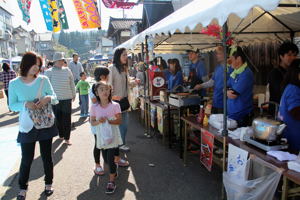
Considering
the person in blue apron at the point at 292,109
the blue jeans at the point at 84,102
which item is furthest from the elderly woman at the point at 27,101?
the blue jeans at the point at 84,102

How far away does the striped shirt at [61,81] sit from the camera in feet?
17.0

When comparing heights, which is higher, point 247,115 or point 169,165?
point 247,115

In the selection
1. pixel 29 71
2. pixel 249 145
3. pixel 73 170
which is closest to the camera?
pixel 249 145

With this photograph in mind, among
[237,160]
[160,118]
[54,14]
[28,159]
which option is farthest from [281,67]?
[54,14]

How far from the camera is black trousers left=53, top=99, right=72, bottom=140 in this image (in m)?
5.43

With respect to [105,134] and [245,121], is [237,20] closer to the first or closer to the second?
[245,121]

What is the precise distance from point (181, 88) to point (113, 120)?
2482 millimetres

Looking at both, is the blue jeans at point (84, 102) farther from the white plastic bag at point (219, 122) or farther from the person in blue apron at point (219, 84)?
the white plastic bag at point (219, 122)

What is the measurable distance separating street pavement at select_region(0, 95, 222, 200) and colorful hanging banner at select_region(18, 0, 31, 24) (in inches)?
430

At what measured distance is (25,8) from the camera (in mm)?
13500

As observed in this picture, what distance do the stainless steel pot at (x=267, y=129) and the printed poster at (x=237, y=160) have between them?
0.23 meters

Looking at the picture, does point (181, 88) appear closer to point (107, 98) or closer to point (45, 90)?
point (107, 98)

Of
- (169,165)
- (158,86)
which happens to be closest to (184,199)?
(169,165)

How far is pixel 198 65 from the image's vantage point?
609cm
